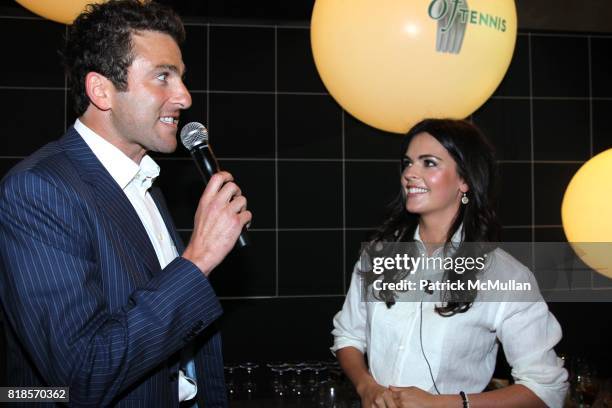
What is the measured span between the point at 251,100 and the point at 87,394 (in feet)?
10.7

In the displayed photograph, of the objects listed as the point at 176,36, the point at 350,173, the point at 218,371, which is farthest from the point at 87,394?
the point at 350,173

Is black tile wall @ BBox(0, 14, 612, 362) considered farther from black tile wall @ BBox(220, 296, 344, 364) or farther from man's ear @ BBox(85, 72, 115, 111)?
man's ear @ BBox(85, 72, 115, 111)

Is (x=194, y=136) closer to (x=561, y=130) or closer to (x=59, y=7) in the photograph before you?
(x=59, y=7)

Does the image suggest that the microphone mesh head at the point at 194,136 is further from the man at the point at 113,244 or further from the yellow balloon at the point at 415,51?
the yellow balloon at the point at 415,51

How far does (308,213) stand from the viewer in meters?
4.21

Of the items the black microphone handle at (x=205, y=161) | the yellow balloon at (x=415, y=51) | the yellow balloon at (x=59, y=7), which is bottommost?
the black microphone handle at (x=205, y=161)

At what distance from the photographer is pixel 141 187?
5.07 ft

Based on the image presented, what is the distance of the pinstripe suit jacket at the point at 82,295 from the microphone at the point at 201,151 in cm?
20

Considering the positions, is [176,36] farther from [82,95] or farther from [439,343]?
[439,343]

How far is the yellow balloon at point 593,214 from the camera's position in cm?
211

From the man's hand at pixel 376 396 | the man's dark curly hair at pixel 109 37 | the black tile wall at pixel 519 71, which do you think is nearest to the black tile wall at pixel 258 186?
the black tile wall at pixel 519 71

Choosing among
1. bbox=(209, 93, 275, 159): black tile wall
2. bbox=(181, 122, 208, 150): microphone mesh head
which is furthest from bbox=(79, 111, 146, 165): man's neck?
bbox=(209, 93, 275, 159): black tile wall

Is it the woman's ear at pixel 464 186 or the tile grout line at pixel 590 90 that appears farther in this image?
the tile grout line at pixel 590 90

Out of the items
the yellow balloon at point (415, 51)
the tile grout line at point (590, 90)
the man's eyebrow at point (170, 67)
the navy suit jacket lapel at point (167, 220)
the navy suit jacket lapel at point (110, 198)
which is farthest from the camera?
the tile grout line at point (590, 90)
